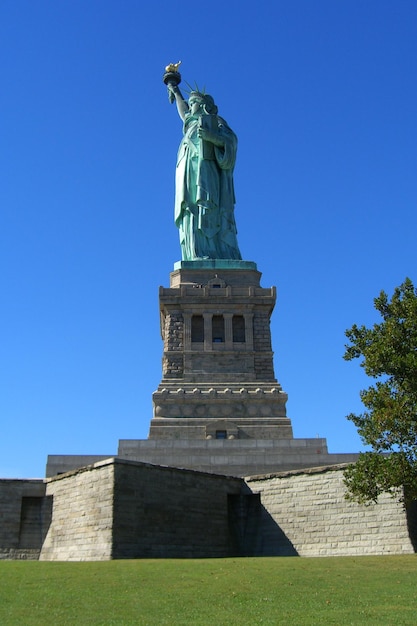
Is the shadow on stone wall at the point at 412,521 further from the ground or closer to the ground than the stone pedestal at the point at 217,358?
closer to the ground

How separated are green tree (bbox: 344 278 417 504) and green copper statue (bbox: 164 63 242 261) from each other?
24.7 metres

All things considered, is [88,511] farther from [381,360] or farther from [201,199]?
[201,199]

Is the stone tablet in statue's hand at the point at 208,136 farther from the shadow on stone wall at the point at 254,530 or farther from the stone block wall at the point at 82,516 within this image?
the stone block wall at the point at 82,516

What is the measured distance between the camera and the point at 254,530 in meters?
26.7

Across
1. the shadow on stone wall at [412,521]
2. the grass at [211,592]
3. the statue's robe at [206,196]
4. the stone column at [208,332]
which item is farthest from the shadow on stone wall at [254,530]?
the statue's robe at [206,196]

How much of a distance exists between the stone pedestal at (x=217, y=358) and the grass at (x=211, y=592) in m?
18.1

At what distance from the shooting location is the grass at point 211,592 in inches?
455

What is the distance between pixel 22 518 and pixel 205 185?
28224 millimetres

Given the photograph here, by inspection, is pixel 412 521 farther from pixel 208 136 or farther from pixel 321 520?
pixel 208 136

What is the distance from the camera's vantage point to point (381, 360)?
21.9 m

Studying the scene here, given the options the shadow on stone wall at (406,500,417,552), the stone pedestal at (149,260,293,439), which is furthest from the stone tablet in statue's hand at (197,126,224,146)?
the shadow on stone wall at (406,500,417,552)

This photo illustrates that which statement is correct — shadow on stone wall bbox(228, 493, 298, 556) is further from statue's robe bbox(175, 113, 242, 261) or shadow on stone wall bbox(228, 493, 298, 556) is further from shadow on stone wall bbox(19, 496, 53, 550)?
statue's robe bbox(175, 113, 242, 261)

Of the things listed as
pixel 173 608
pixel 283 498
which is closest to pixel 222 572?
pixel 173 608

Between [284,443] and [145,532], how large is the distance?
497 inches
